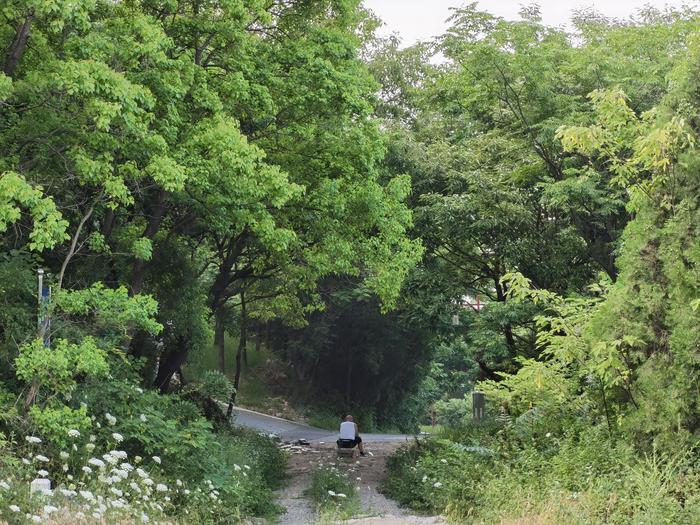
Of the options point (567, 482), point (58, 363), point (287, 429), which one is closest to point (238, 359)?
point (287, 429)

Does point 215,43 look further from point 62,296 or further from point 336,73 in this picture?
point 62,296

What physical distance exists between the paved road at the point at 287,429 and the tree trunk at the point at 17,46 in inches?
859

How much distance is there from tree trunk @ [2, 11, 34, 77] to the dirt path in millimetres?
7744

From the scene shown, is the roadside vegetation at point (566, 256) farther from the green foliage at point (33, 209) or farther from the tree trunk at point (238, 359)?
the tree trunk at point (238, 359)

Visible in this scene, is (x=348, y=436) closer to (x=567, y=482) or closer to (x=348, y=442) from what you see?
(x=348, y=442)

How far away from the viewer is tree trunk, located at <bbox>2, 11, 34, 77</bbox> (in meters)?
12.0

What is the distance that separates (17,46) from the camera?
40.0 ft

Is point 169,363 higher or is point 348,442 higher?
point 169,363

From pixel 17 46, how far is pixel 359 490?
1033 cm

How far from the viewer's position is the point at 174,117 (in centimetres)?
1386

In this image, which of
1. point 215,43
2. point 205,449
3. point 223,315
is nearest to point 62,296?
point 205,449

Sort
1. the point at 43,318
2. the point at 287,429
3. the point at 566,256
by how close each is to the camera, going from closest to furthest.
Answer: the point at 43,318
the point at 566,256
the point at 287,429

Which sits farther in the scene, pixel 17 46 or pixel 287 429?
pixel 287 429

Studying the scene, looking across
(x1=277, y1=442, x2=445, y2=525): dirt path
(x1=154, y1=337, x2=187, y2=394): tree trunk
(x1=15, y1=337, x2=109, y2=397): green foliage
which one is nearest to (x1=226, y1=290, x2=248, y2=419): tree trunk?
(x1=277, y1=442, x2=445, y2=525): dirt path
